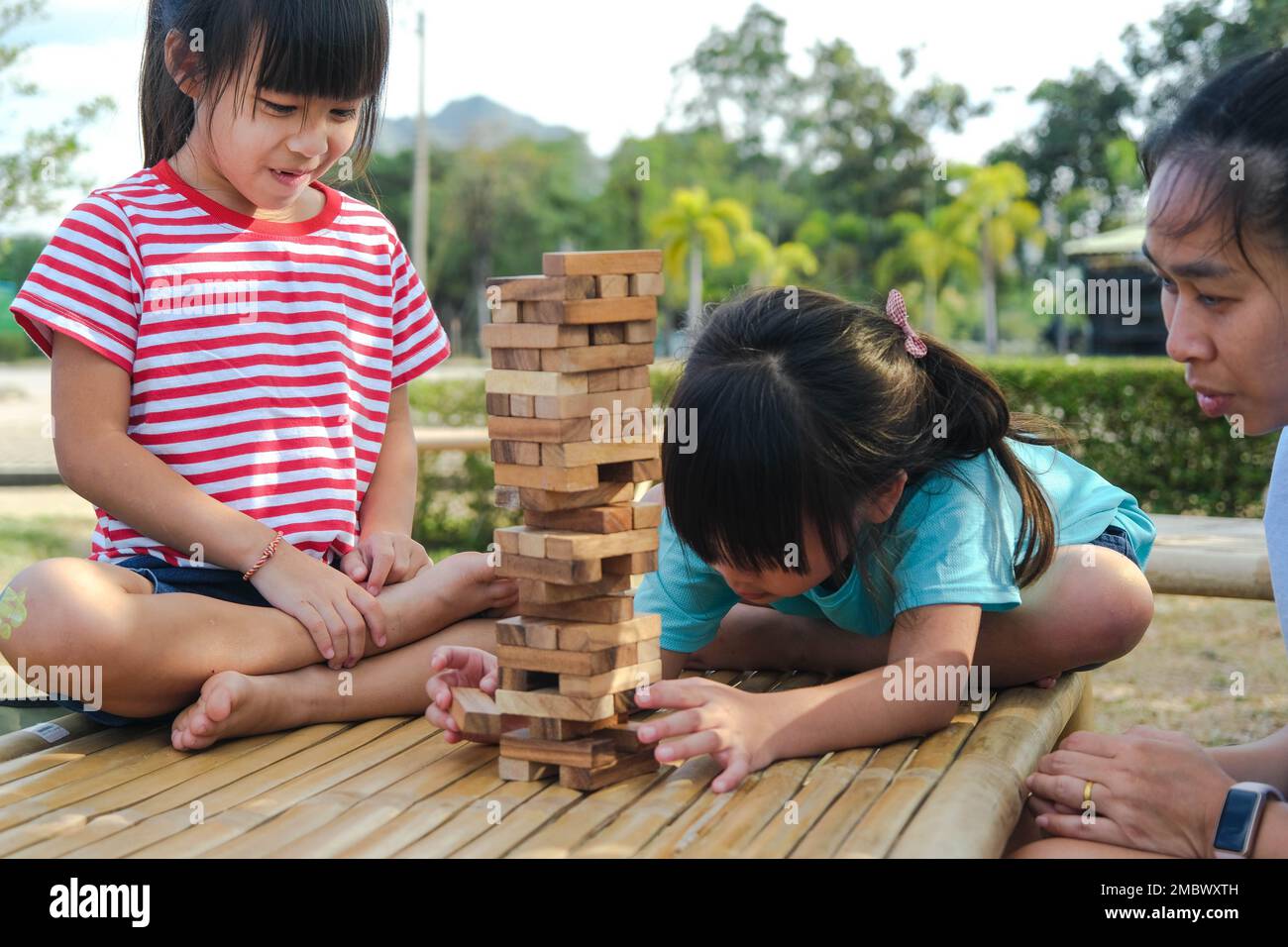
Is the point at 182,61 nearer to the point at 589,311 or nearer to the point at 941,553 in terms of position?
the point at 589,311

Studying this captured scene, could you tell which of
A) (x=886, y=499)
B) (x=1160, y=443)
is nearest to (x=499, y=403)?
(x=886, y=499)

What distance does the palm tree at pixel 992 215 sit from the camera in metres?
36.1

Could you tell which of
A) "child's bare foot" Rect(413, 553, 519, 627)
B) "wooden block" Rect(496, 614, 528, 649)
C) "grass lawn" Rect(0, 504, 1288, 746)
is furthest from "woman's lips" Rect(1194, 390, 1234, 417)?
"grass lawn" Rect(0, 504, 1288, 746)

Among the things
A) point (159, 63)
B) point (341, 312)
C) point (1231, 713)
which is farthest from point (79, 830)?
point (1231, 713)

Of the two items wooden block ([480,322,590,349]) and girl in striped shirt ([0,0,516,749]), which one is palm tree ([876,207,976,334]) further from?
wooden block ([480,322,590,349])

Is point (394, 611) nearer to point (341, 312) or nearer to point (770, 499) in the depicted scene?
point (341, 312)

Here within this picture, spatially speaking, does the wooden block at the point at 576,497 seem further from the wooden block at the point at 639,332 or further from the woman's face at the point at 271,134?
the woman's face at the point at 271,134

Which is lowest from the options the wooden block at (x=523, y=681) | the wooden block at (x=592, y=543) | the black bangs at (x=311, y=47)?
the wooden block at (x=523, y=681)

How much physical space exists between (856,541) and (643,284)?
0.47 metres

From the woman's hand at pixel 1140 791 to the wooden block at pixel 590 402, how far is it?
2.34 ft

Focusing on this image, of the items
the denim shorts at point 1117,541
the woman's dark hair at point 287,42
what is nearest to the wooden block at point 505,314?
the woman's dark hair at point 287,42

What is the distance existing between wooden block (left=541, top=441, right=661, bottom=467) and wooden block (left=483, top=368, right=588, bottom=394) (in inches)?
2.6

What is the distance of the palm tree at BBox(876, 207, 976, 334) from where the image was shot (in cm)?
3781
